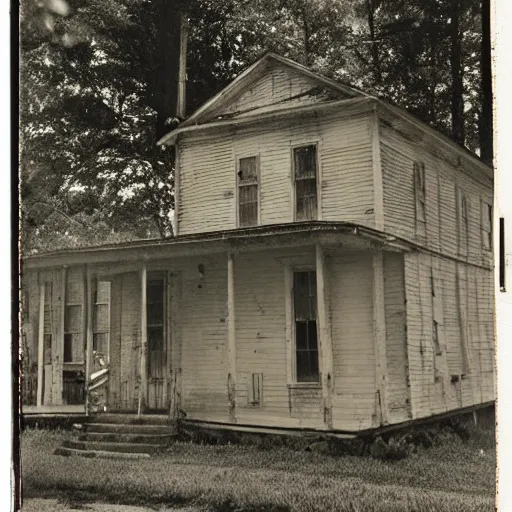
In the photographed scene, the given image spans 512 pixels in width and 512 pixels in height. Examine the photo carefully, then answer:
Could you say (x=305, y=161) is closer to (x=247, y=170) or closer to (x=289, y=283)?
(x=247, y=170)

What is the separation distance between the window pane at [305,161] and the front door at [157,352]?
4.67 ft

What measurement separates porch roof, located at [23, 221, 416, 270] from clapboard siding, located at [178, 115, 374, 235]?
85 millimetres

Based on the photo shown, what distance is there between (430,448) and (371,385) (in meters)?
0.52

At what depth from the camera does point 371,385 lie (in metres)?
4.81

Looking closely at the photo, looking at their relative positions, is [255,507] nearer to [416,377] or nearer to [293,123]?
[416,377]

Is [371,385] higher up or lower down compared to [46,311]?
lower down

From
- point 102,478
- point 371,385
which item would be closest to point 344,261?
point 371,385

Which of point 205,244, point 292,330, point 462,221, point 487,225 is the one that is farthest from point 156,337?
point 487,225

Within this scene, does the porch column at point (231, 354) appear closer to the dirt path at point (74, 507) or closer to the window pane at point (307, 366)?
the window pane at point (307, 366)

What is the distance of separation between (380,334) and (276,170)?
4.96ft

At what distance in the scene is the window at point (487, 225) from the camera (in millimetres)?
4557

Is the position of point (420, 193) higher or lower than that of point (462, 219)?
higher

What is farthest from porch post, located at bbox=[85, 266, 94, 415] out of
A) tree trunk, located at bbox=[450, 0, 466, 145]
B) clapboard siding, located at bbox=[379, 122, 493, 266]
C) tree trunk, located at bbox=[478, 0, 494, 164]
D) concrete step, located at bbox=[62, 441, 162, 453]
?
tree trunk, located at bbox=[478, 0, 494, 164]

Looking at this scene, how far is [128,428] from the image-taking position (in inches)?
225
